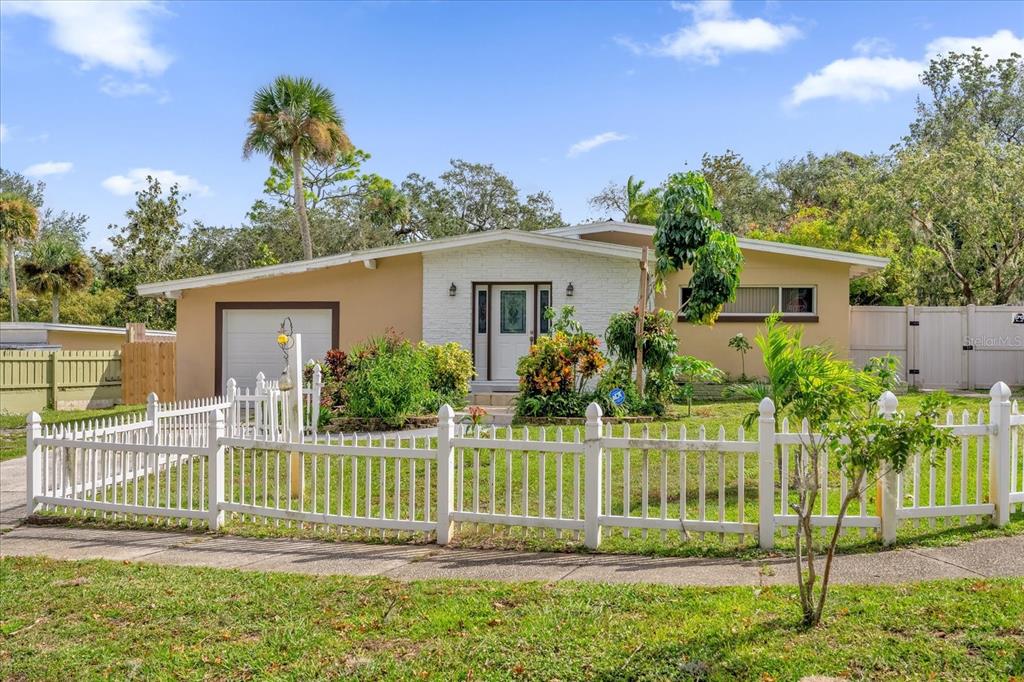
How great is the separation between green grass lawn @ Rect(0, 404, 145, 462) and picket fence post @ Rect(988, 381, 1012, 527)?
1266 centimetres

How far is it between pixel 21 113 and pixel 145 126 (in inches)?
575

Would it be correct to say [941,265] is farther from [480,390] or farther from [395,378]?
[395,378]

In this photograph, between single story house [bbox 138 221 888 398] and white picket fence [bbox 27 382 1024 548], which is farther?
single story house [bbox 138 221 888 398]

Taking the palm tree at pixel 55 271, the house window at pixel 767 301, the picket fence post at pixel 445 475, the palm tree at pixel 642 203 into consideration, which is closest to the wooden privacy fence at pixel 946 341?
the house window at pixel 767 301

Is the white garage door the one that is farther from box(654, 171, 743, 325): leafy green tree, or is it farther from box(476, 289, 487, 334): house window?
box(654, 171, 743, 325): leafy green tree

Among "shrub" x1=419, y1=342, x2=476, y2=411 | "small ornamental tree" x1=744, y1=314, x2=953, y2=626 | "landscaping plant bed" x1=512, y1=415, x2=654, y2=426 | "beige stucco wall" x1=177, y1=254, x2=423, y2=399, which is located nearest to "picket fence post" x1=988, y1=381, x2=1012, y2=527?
"small ornamental tree" x1=744, y1=314, x2=953, y2=626

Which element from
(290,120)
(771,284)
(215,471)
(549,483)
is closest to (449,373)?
(549,483)

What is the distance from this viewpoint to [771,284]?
17766 millimetres

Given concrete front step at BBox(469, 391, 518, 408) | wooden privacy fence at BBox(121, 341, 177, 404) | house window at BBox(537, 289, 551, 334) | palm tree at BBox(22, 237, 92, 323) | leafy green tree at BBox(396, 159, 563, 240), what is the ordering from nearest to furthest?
concrete front step at BBox(469, 391, 518, 408)
house window at BBox(537, 289, 551, 334)
wooden privacy fence at BBox(121, 341, 177, 404)
palm tree at BBox(22, 237, 92, 323)
leafy green tree at BBox(396, 159, 563, 240)

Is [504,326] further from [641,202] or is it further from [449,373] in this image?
[641,202]

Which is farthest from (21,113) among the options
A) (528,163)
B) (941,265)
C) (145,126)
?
(941,265)

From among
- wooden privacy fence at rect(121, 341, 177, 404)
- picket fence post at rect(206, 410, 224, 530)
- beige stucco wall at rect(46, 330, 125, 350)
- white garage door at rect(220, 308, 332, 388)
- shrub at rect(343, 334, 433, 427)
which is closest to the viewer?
picket fence post at rect(206, 410, 224, 530)

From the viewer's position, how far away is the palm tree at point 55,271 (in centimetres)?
3675

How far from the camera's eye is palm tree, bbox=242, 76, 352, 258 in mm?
27875
